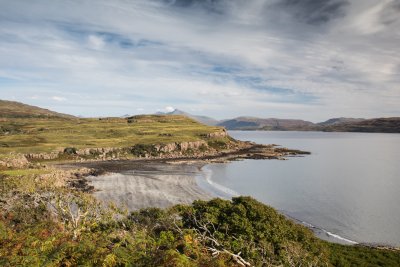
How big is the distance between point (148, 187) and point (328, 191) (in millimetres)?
43477

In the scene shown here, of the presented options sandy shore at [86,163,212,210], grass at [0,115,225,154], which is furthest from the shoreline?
grass at [0,115,225,154]

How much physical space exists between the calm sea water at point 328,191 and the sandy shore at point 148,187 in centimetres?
609

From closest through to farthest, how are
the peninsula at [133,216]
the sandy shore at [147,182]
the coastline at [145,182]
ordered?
1. the peninsula at [133,216]
2. the sandy shore at [147,182]
3. the coastline at [145,182]

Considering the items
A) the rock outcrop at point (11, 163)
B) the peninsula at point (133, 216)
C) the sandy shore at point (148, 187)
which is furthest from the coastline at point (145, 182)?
the rock outcrop at point (11, 163)

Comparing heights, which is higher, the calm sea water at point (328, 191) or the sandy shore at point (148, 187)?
the sandy shore at point (148, 187)

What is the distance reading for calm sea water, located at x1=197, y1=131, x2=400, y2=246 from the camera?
5306cm

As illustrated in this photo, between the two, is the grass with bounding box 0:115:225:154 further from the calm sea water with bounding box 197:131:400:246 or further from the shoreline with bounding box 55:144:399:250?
the calm sea water with bounding box 197:131:400:246

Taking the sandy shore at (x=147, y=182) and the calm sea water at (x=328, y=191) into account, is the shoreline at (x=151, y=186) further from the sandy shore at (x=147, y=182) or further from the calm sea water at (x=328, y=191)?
the calm sea water at (x=328, y=191)

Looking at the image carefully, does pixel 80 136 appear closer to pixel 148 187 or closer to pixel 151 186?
pixel 151 186

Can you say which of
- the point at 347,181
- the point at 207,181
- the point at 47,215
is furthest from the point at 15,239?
the point at 347,181

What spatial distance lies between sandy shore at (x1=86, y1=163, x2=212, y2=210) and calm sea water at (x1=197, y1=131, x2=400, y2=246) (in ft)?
20.0

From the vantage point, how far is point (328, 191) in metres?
82.1

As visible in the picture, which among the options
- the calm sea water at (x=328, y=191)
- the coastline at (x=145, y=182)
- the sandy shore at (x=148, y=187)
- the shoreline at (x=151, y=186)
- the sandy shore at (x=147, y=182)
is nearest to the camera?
the calm sea water at (x=328, y=191)

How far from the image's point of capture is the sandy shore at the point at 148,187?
220 ft
